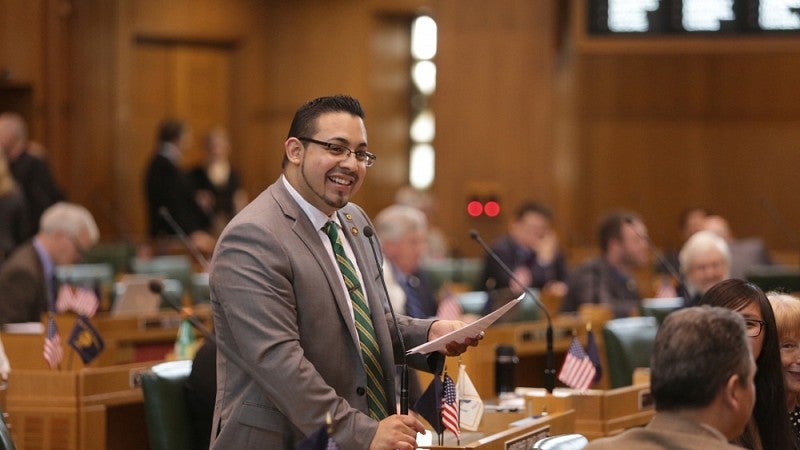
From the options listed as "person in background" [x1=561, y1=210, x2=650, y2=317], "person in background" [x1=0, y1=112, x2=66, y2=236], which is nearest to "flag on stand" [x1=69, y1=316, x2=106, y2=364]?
"person in background" [x1=561, y1=210, x2=650, y2=317]

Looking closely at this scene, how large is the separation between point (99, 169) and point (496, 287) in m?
5.58

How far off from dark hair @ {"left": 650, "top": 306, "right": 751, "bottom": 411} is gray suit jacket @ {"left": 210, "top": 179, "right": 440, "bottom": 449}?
2.51ft

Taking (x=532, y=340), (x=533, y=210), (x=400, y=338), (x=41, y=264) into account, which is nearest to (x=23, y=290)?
(x=41, y=264)

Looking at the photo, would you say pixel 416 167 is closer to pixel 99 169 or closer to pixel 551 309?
pixel 99 169

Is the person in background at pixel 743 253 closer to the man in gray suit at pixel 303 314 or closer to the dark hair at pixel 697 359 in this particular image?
the man in gray suit at pixel 303 314

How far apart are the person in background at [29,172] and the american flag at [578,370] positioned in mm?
6211

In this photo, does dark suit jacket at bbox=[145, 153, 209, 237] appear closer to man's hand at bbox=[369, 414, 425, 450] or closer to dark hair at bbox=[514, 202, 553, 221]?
dark hair at bbox=[514, 202, 553, 221]

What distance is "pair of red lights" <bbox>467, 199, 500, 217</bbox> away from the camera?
10930 millimetres

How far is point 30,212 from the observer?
10461 mm

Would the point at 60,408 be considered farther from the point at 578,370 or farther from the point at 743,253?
the point at 743,253

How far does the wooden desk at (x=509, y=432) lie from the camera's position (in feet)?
11.8

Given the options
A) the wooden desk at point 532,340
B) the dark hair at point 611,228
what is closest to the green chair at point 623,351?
the wooden desk at point 532,340

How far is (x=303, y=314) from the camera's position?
317 cm

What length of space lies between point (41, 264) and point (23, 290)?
19cm
